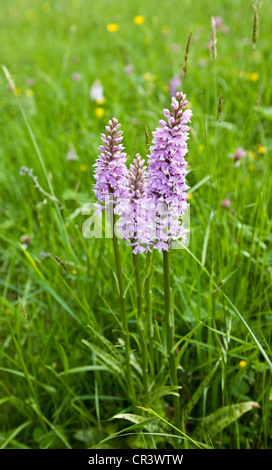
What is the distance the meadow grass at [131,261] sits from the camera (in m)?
1.68

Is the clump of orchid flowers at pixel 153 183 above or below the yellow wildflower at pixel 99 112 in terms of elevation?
below

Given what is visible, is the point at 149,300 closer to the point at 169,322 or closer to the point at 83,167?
the point at 169,322

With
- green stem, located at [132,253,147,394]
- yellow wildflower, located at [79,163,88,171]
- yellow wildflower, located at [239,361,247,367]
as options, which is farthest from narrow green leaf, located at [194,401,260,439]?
yellow wildflower, located at [79,163,88,171]

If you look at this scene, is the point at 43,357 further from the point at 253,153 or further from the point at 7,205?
the point at 253,153

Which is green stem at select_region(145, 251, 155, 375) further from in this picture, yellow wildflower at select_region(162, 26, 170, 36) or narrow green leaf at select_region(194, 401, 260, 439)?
yellow wildflower at select_region(162, 26, 170, 36)

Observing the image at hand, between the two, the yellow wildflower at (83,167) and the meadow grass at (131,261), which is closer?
the meadow grass at (131,261)

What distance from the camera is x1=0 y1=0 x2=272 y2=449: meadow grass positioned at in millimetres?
1683

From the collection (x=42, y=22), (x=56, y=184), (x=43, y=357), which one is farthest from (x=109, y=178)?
(x=42, y=22)

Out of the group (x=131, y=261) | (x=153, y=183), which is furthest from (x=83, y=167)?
(x=153, y=183)

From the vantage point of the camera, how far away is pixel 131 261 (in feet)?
6.83

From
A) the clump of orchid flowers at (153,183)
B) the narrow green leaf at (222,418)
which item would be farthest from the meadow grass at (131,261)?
the clump of orchid flowers at (153,183)

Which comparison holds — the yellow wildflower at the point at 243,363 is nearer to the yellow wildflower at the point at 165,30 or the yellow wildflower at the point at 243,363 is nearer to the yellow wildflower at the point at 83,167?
the yellow wildflower at the point at 83,167

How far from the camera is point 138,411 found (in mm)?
1601

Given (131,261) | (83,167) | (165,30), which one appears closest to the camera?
(131,261)
